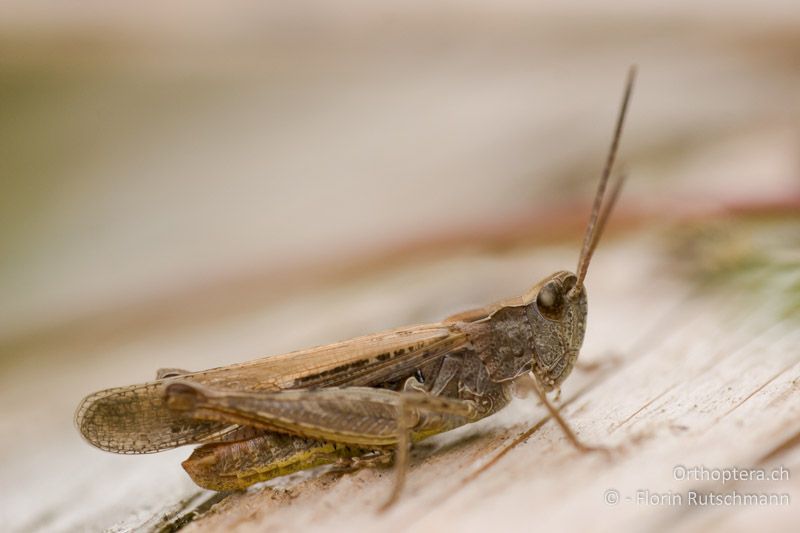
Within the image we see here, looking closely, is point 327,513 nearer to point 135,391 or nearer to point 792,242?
point 135,391

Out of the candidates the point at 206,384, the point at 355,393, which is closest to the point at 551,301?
the point at 355,393

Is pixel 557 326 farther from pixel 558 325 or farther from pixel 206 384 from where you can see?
pixel 206 384

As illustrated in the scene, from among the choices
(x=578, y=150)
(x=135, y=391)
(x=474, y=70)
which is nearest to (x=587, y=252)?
(x=135, y=391)

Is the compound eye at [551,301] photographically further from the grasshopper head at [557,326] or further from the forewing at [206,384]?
the forewing at [206,384]

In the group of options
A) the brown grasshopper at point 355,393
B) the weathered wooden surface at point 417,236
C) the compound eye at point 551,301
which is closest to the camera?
the weathered wooden surface at point 417,236

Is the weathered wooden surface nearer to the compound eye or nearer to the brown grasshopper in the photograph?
the brown grasshopper

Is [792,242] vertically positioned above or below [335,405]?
below

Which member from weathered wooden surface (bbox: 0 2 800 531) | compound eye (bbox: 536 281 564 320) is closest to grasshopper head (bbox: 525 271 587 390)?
compound eye (bbox: 536 281 564 320)

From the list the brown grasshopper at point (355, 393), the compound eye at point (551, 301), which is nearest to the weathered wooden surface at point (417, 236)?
the brown grasshopper at point (355, 393)
